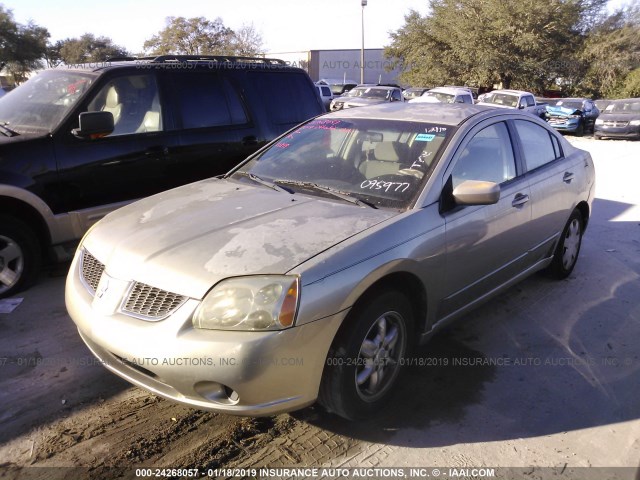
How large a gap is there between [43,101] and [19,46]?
134ft

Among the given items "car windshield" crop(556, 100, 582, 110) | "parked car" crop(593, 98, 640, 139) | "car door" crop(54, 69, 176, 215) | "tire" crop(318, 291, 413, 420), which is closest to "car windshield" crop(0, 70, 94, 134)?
"car door" crop(54, 69, 176, 215)

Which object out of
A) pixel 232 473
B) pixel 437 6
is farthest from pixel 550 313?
pixel 437 6

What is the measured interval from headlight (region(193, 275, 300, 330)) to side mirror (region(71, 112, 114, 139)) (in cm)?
289

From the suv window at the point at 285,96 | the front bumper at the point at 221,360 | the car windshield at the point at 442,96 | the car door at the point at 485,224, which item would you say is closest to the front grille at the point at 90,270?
the front bumper at the point at 221,360

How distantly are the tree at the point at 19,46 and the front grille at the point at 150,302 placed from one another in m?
42.4

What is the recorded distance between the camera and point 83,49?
143 feet

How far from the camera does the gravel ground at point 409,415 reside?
2.75 meters

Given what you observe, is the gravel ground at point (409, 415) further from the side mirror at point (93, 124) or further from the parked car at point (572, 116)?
the parked car at point (572, 116)

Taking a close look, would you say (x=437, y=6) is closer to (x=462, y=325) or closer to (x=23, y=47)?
(x=23, y=47)

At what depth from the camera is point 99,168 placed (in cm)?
488

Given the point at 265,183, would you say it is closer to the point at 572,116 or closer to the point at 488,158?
the point at 488,158

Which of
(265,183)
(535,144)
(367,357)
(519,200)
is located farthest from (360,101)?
(367,357)

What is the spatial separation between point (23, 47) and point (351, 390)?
148 ft

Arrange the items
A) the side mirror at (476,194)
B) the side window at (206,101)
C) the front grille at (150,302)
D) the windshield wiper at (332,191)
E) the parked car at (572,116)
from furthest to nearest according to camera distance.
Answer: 1. the parked car at (572,116)
2. the side window at (206,101)
3. the windshield wiper at (332,191)
4. the side mirror at (476,194)
5. the front grille at (150,302)
